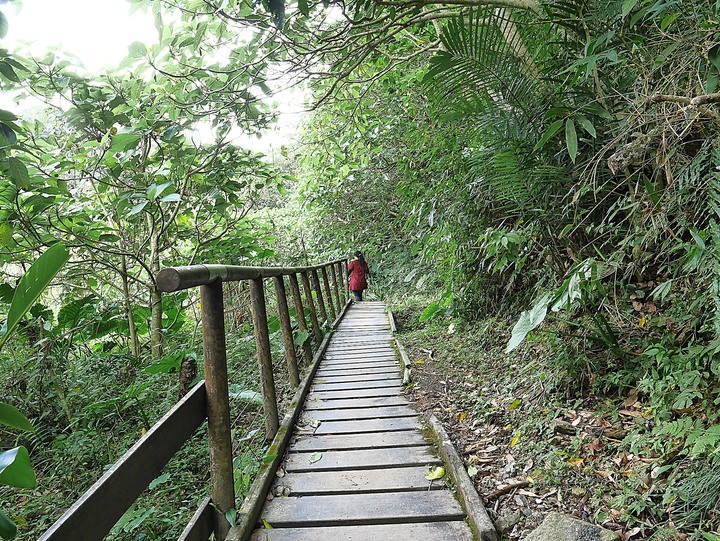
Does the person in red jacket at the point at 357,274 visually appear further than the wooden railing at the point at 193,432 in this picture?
Yes

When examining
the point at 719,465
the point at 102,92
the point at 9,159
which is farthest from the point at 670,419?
the point at 102,92

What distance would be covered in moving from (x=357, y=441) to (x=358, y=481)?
1.65ft

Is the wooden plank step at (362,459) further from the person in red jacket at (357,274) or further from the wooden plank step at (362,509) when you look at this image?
the person in red jacket at (357,274)

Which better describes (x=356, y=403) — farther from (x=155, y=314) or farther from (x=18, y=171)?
(x=18, y=171)

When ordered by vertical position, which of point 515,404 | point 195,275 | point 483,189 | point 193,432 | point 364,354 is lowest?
point 364,354

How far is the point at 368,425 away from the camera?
3.13 m

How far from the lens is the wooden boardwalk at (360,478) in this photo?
197 cm

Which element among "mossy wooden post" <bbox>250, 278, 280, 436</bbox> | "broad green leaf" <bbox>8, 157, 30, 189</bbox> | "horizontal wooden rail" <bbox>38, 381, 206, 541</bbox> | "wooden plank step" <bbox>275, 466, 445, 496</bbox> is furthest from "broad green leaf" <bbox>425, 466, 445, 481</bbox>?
"broad green leaf" <bbox>8, 157, 30, 189</bbox>

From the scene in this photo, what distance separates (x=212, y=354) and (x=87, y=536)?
34.8 inches

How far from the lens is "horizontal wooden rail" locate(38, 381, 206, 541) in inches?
40.4

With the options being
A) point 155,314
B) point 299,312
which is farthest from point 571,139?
point 155,314

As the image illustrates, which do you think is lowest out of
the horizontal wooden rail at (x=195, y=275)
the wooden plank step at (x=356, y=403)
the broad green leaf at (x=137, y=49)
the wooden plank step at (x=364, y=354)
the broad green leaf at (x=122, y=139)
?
the wooden plank step at (x=364, y=354)

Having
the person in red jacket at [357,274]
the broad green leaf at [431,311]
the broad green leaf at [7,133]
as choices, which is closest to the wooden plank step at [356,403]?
the broad green leaf at [7,133]

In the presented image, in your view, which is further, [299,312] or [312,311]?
[312,311]
